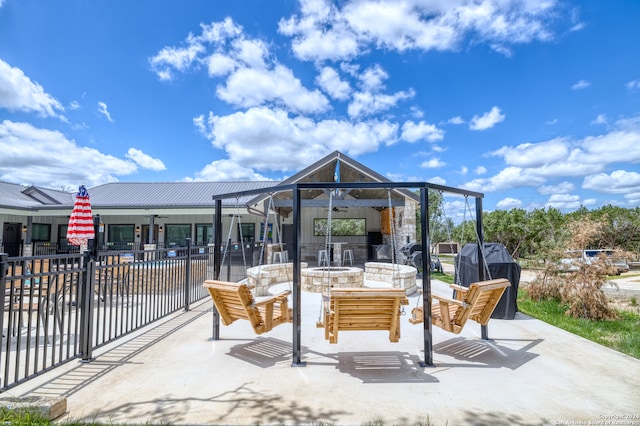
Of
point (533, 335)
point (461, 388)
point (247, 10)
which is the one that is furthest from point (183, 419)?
point (247, 10)

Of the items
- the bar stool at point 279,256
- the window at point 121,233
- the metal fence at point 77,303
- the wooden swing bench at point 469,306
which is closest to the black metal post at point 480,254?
the wooden swing bench at point 469,306

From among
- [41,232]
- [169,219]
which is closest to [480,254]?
[169,219]

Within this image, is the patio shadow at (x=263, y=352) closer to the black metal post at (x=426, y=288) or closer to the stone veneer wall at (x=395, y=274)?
the black metal post at (x=426, y=288)

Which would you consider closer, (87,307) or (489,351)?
(87,307)

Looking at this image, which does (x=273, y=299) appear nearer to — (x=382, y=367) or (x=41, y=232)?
(x=382, y=367)

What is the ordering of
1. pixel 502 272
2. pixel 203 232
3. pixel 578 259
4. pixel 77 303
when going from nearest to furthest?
pixel 77 303
pixel 502 272
pixel 578 259
pixel 203 232

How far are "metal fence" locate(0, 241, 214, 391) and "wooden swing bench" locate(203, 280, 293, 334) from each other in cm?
122

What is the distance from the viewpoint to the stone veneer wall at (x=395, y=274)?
7.67m

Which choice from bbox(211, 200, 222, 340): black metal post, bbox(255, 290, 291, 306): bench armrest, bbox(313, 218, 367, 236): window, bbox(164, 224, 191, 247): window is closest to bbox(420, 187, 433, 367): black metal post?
bbox(255, 290, 291, 306): bench armrest

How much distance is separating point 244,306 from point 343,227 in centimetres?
1415

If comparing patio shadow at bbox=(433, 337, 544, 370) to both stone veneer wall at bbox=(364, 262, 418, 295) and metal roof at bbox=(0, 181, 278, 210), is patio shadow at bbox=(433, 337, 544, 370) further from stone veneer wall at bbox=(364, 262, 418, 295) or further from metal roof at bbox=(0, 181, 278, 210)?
metal roof at bbox=(0, 181, 278, 210)

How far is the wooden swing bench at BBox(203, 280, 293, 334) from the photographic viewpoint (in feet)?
11.6

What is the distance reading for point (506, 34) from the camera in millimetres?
9594

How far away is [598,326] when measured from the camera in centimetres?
551
